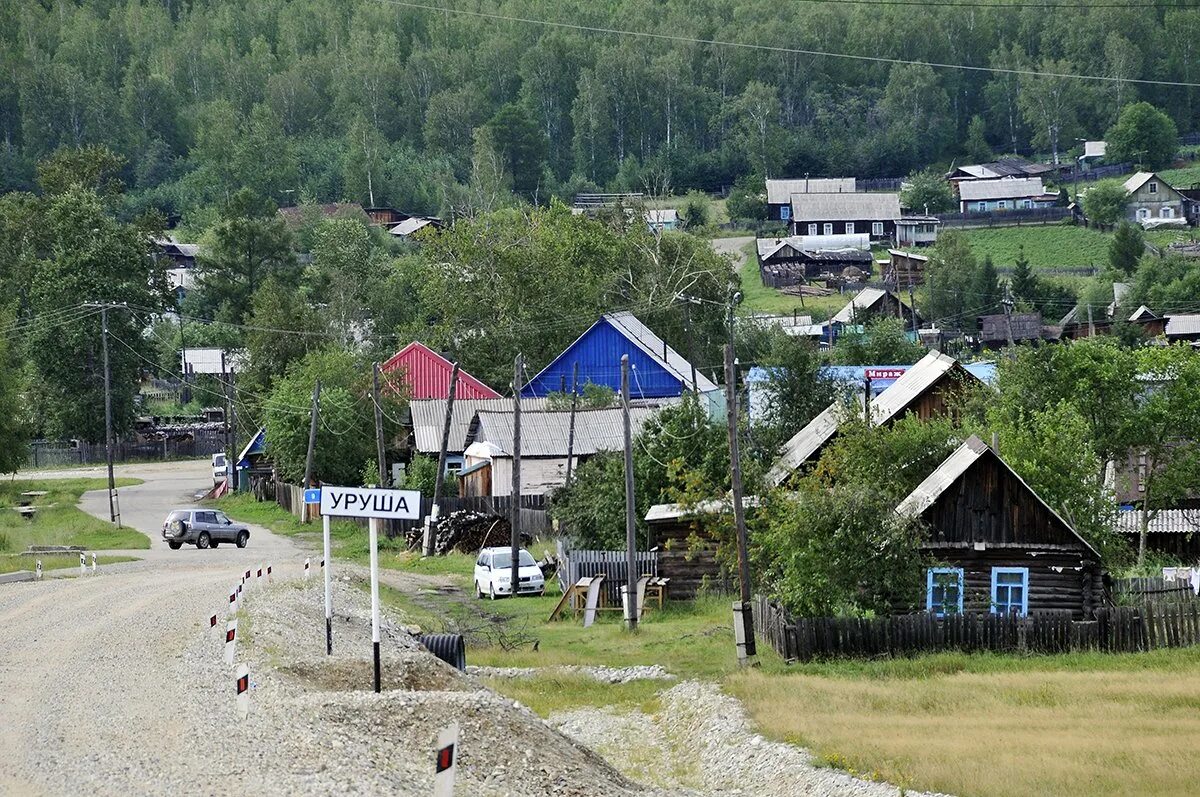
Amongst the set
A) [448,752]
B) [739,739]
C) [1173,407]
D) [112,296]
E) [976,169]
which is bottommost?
[739,739]

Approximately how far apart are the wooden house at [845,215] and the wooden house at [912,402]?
10134cm

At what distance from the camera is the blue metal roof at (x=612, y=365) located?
81688mm

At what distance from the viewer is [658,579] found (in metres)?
46.0

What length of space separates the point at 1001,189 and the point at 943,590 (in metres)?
138

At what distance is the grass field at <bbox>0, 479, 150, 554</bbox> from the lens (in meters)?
57.3

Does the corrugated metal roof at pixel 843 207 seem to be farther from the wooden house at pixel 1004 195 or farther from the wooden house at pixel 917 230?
the wooden house at pixel 1004 195

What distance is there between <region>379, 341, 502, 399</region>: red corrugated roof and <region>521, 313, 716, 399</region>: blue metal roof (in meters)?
2.56

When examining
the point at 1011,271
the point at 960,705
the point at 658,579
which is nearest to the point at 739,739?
the point at 960,705

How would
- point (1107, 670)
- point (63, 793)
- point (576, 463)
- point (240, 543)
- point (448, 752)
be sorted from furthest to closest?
point (576, 463) < point (240, 543) < point (1107, 670) < point (63, 793) < point (448, 752)

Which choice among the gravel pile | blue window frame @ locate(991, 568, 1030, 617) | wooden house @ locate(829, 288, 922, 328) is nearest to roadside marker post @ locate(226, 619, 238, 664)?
the gravel pile

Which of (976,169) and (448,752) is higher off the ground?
(976,169)

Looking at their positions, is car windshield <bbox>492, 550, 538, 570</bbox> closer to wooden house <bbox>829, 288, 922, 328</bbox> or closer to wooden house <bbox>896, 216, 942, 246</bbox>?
wooden house <bbox>829, 288, 922, 328</bbox>

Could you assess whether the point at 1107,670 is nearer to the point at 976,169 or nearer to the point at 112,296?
the point at 112,296

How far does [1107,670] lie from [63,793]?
21.5 metres
